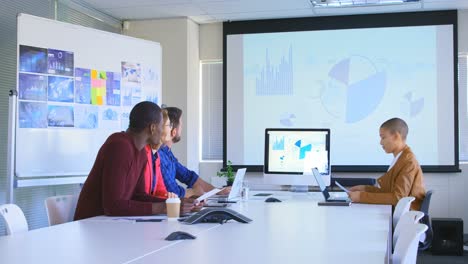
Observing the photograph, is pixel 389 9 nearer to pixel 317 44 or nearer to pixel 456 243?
pixel 317 44

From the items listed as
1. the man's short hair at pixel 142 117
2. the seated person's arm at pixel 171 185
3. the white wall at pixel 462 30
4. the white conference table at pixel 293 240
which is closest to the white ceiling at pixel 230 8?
the white wall at pixel 462 30

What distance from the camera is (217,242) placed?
2.12 metres

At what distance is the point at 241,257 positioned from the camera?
71.8 inches

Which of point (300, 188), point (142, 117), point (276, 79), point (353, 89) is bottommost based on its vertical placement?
point (300, 188)

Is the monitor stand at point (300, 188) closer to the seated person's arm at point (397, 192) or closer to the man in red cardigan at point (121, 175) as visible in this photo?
the seated person's arm at point (397, 192)

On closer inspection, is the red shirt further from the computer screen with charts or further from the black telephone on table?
the computer screen with charts

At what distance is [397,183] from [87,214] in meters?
2.12

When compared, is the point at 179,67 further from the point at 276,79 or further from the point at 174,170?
the point at 174,170

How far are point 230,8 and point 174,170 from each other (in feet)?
8.42

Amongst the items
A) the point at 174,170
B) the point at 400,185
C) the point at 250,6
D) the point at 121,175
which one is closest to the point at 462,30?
the point at 250,6

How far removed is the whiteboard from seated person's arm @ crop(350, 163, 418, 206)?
254 cm

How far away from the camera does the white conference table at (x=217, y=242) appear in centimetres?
182

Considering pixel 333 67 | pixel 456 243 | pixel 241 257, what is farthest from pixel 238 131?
pixel 241 257

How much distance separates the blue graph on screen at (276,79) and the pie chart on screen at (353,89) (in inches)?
18.2
